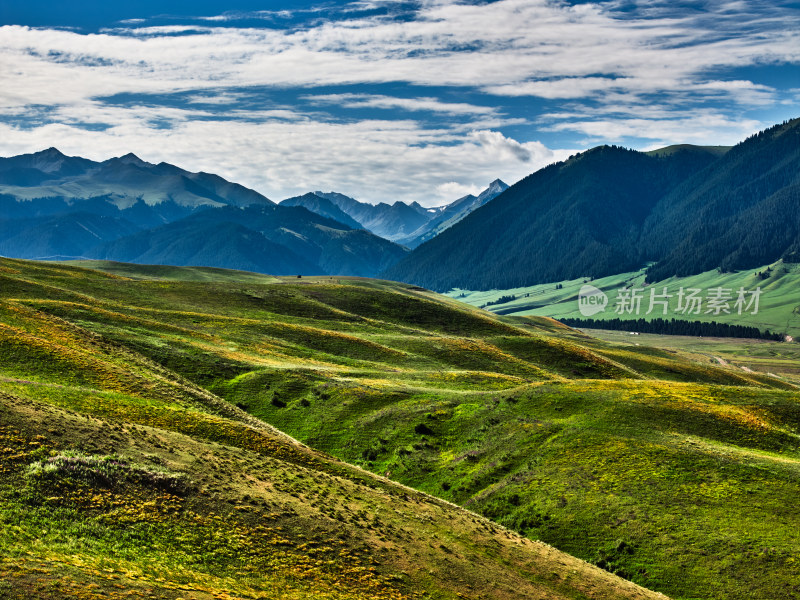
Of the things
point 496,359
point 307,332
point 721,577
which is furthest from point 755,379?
point 721,577

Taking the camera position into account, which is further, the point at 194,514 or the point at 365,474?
the point at 365,474

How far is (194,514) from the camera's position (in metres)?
30.2

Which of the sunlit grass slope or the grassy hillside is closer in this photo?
the sunlit grass slope

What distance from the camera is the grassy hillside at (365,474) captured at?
91.6ft

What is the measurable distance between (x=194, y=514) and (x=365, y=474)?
16.7 m

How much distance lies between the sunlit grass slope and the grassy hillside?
6.1 inches

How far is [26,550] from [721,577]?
3812 centimetres

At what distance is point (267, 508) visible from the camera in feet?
107

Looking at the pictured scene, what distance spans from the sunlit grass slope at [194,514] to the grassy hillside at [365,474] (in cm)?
16

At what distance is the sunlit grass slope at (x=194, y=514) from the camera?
24906 millimetres

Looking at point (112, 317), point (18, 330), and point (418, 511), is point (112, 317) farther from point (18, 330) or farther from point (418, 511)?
point (418, 511)

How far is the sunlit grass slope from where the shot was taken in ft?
81.7

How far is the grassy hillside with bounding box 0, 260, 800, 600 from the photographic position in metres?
27.9

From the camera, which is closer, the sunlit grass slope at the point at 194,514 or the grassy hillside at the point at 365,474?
the sunlit grass slope at the point at 194,514
